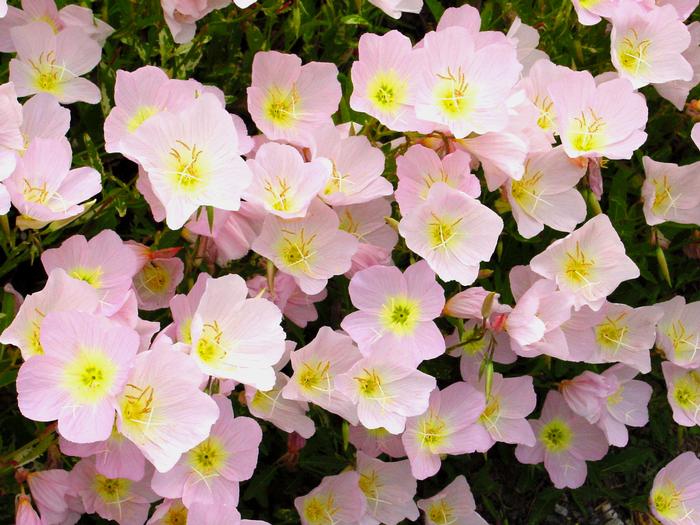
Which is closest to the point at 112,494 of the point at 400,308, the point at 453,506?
the point at 400,308

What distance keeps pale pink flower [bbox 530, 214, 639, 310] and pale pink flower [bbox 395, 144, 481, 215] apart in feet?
0.75

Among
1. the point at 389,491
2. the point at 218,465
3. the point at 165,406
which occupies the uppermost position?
the point at 165,406

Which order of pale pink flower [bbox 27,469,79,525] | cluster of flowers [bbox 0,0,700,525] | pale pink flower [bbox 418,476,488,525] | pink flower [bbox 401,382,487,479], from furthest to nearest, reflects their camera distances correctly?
pale pink flower [bbox 418,476,488,525]
pink flower [bbox 401,382,487,479]
pale pink flower [bbox 27,469,79,525]
cluster of flowers [bbox 0,0,700,525]

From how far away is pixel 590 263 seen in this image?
1.92m

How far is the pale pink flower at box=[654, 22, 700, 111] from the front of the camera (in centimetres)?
222

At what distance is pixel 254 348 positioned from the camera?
1.62 meters

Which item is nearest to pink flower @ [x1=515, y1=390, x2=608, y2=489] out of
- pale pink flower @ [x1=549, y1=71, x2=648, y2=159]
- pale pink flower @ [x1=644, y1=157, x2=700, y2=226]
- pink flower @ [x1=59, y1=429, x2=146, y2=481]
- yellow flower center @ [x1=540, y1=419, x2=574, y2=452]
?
yellow flower center @ [x1=540, y1=419, x2=574, y2=452]

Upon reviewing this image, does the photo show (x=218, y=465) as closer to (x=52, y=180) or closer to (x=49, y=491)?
(x=49, y=491)

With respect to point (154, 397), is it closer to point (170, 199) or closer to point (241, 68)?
point (170, 199)

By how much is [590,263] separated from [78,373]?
0.98 metres

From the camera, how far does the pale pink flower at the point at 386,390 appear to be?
1738mm

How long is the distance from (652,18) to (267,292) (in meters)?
1.04

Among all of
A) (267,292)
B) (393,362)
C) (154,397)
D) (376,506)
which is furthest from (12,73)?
(376,506)

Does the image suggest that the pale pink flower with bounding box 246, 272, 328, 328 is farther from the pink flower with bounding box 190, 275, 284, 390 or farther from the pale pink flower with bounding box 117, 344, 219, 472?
the pale pink flower with bounding box 117, 344, 219, 472
